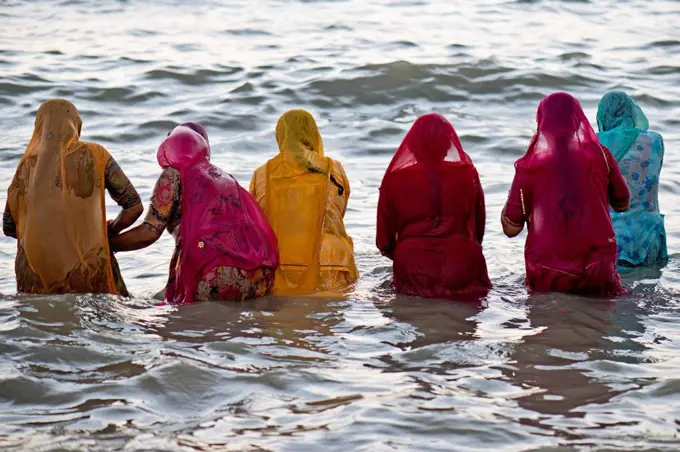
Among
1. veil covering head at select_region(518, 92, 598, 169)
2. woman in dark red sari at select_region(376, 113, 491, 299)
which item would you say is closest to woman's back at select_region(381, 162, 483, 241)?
woman in dark red sari at select_region(376, 113, 491, 299)

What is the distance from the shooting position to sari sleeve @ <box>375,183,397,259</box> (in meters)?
6.25

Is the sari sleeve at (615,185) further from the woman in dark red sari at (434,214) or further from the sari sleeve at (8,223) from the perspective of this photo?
the sari sleeve at (8,223)

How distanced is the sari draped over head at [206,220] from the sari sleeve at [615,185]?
78.4 inches

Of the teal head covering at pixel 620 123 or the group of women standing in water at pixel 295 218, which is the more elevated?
the teal head covering at pixel 620 123

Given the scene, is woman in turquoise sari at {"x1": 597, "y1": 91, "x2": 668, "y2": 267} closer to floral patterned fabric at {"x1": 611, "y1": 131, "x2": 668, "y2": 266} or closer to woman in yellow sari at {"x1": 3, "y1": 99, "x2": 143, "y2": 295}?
floral patterned fabric at {"x1": 611, "y1": 131, "x2": 668, "y2": 266}

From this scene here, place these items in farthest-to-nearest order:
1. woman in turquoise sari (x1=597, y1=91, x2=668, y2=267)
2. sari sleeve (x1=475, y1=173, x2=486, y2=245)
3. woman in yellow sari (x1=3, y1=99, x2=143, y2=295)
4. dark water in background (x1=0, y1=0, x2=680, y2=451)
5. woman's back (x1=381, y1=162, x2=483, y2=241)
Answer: woman in turquoise sari (x1=597, y1=91, x2=668, y2=267) < sari sleeve (x1=475, y1=173, x2=486, y2=245) < woman's back (x1=381, y1=162, x2=483, y2=241) < woman in yellow sari (x1=3, y1=99, x2=143, y2=295) < dark water in background (x1=0, y1=0, x2=680, y2=451)

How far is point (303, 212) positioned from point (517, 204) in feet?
4.03

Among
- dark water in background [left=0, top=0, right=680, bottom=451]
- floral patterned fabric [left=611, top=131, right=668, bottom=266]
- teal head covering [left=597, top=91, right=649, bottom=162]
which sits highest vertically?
teal head covering [left=597, top=91, right=649, bottom=162]

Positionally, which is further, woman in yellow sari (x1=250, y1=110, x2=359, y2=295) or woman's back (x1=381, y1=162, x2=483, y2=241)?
woman in yellow sari (x1=250, y1=110, x2=359, y2=295)

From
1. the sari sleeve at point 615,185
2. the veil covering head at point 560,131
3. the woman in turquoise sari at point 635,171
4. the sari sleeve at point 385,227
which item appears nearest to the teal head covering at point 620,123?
the woman in turquoise sari at point 635,171

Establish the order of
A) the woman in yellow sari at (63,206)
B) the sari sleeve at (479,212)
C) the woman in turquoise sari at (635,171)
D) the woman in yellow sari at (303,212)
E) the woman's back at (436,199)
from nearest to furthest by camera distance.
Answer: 1. the woman in yellow sari at (63,206)
2. the woman's back at (436,199)
3. the sari sleeve at (479,212)
4. the woman in yellow sari at (303,212)
5. the woman in turquoise sari at (635,171)

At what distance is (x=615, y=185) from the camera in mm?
6242

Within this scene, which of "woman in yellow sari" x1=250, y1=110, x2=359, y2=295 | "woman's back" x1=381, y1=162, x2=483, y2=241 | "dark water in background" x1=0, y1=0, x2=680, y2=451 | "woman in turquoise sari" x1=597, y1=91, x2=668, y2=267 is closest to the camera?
"dark water in background" x1=0, y1=0, x2=680, y2=451

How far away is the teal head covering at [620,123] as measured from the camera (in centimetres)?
702
